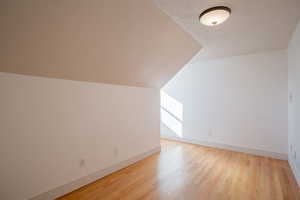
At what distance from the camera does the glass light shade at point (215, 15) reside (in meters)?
1.67

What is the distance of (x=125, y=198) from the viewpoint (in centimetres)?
177

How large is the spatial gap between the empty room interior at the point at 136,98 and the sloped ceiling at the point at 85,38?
1cm

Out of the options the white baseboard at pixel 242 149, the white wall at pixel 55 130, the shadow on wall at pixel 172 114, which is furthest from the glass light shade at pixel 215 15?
the white baseboard at pixel 242 149

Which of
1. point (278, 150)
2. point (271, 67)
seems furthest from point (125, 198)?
point (271, 67)

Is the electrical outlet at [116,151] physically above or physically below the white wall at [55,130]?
below

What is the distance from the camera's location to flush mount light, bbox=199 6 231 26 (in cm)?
167

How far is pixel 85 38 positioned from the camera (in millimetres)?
1600

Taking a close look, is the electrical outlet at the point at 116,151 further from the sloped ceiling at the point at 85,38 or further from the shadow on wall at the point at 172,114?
the shadow on wall at the point at 172,114

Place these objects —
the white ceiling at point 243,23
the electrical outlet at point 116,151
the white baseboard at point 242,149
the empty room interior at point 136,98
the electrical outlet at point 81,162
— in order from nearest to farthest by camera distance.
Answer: the empty room interior at point 136,98 → the white ceiling at point 243,23 → the electrical outlet at point 81,162 → the electrical outlet at point 116,151 → the white baseboard at point 242,149

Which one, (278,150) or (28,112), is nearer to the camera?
(28,112)

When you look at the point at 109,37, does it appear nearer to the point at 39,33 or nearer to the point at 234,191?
the point at 39,33

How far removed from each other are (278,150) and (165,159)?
237cm

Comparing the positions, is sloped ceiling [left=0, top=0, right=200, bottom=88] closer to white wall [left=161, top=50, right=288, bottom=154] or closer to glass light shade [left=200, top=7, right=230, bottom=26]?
glass light shade [left=200, top=7, right=230, bottom=26]

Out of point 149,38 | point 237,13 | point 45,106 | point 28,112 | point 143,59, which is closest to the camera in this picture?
point 28,112
